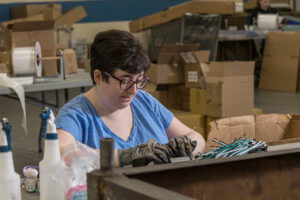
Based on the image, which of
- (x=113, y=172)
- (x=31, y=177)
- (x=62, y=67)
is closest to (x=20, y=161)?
(x=62, y=67)

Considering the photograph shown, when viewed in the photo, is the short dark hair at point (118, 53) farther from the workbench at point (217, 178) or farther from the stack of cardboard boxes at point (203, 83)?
the stack of cardboard boxes at point (203, 83)

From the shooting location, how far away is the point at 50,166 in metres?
1.37

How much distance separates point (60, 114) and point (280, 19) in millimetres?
6416

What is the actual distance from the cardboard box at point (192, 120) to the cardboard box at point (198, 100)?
98 mm

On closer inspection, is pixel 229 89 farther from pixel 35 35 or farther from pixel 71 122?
pixel 71 122

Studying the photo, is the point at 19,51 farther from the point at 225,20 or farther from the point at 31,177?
the point at 225,20

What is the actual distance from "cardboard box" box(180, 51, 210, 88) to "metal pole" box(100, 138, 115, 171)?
3472 mm

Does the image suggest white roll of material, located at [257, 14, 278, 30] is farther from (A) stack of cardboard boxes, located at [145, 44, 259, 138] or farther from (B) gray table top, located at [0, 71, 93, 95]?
(B) gray table top, located at [0, 71, 93, 95]

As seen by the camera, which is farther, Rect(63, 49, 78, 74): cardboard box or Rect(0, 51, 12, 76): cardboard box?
Rect(63, 49, 78, 74): cardboard box

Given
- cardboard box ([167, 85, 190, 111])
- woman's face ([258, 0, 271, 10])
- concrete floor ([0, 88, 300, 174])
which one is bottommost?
concrete floor ([0, 88, 300, 174])

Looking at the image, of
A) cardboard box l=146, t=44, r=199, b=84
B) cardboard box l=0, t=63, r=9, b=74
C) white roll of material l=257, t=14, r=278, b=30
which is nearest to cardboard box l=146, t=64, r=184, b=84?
cardboard box l=146, t=44, r=199, b=84

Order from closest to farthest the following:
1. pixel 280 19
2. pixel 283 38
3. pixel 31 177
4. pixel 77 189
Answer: pixel 77 189, pixel 31 177, pixel 283 38, pixel 280 19

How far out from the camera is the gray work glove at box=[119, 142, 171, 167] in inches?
65.5

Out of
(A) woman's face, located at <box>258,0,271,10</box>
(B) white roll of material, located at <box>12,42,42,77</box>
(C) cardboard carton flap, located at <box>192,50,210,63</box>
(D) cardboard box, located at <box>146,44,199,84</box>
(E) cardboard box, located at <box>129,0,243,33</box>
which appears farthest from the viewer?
(A) woman's face, located at <box>258,0,271,10</box>
